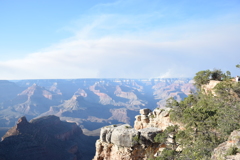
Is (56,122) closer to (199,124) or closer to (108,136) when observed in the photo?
(108,136)

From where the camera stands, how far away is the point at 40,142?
269ft

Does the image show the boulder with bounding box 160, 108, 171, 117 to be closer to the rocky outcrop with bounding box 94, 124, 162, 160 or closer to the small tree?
the rocky outcrop with bounding box 94, 124, 162, 160

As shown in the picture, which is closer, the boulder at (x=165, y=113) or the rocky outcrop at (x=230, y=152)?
the rocky outcrop at (x=230, y=152)

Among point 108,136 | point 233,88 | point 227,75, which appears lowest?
point 108,136

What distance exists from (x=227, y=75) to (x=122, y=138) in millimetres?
27875

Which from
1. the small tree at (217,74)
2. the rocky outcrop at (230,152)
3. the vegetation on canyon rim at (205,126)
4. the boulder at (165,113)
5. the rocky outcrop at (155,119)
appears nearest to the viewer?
the rocky outcrop at (230,152)

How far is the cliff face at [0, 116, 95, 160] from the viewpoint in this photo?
7031cm

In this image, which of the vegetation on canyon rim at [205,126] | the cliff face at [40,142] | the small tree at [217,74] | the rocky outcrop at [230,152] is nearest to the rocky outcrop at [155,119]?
the vegetation on canyon rim at [205,126]

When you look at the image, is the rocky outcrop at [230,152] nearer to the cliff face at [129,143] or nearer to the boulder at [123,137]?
the cliff face at [129,143]

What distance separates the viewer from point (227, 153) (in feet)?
36.0

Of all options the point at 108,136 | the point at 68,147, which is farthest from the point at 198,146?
the point at 68,147

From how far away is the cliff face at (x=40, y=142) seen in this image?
7031 centimetres

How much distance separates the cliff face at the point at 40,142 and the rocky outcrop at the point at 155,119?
61.4 metres

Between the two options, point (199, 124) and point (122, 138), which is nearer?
point (199, 124)
